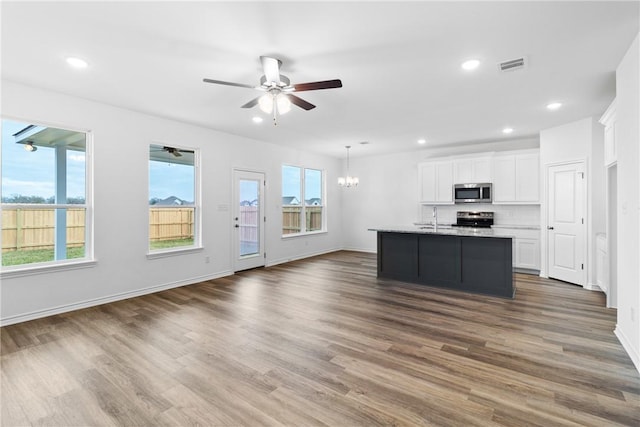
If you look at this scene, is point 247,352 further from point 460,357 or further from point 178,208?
point 178,208

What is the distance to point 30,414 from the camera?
1980 millimetres

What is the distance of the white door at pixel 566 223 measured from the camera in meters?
4.99

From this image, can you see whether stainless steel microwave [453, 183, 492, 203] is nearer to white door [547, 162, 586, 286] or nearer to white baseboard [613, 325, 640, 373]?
white door [547, 162, 586, 286]

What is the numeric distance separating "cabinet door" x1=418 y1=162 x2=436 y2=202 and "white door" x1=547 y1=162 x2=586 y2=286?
7.39ft

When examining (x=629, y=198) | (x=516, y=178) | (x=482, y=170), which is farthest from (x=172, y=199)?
(x=516, y=178)

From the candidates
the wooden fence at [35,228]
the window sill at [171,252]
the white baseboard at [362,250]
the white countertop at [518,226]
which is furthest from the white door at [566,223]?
the wooden fence at [35,228]

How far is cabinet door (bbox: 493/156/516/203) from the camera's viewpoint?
6207 mm

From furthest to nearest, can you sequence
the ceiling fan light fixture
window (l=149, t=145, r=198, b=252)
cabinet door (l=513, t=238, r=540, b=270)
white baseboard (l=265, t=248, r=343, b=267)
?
white baseboard (l=265, t=248, r=343, b=267), cabinet door (l=513, t=238, r=540, b=270), window (l=149, t=145, r=198, b=252), the ceiling fan light fixture

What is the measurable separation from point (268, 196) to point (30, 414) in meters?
5.14

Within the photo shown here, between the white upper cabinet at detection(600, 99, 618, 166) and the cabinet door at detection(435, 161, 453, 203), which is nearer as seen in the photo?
the white upper cabinet at detection(600, 99, 618, 166)

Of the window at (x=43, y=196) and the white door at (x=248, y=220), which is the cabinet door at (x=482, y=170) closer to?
the white door at (x=248, y=220)

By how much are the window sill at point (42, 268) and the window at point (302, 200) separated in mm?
3960

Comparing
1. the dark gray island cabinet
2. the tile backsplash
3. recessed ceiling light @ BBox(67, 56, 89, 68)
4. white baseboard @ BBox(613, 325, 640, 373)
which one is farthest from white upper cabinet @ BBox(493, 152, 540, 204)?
recessed ceiling light @ BBox(67, 56, 89, 68)

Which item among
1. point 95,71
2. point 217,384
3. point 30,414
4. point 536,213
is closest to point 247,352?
point 217,384
